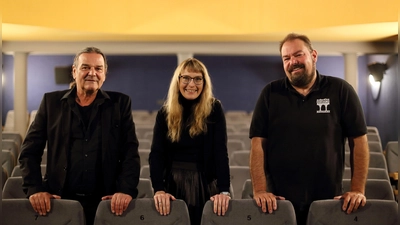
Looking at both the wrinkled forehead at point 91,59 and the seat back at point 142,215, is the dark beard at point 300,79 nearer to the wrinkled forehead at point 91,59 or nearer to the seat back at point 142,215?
the seat back at point 142,215

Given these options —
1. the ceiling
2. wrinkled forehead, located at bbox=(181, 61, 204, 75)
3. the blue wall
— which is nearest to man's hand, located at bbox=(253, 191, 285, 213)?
wrinkled forehead, located at bbox=(181, 61, 204, 75)

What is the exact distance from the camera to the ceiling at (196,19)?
636 centimetres

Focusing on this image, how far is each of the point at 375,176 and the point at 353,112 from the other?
1.73 meters

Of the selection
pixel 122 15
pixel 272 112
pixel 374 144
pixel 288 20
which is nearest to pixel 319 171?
pixel 272 112

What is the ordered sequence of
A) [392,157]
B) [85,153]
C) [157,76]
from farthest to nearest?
1. [157,76]
2. [392,157]
3. [85,153]

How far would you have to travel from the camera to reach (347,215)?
275 cm

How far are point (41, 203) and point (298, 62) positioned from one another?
1600 millimetres

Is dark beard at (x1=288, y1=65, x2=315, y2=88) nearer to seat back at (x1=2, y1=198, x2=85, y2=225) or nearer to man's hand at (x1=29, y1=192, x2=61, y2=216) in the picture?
seat back at (x1=2, y1=198, x2=85, y2=225)

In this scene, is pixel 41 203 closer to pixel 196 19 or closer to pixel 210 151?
pixel 210 151

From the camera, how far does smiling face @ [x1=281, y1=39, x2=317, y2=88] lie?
2.83m

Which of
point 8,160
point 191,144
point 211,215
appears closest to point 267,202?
point 211,215

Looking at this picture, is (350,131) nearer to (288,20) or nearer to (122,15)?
(288,20)

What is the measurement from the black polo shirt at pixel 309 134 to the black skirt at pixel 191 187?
15.7 inches

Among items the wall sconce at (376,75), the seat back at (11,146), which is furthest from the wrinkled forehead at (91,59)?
the wall sconce at (376,75)
